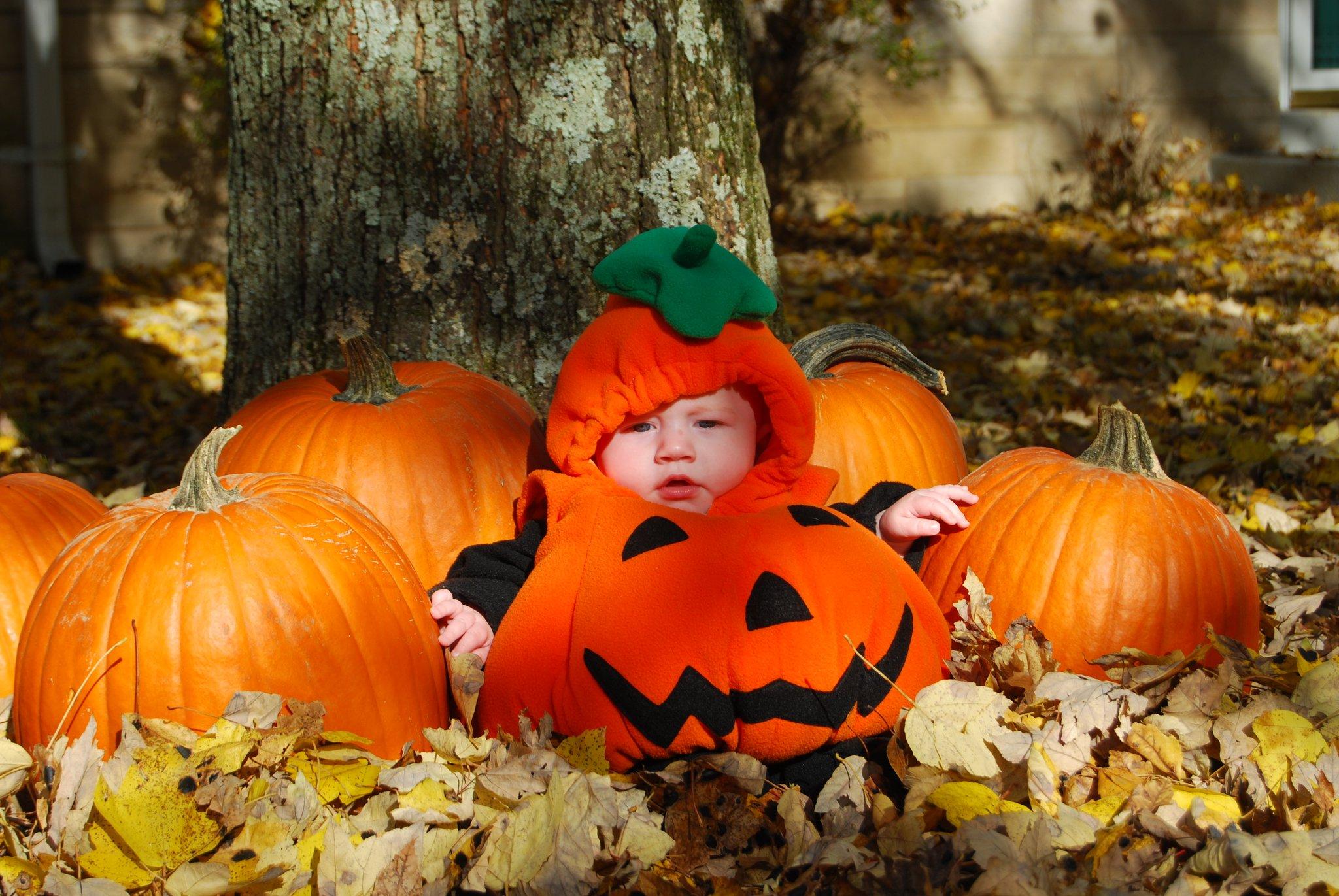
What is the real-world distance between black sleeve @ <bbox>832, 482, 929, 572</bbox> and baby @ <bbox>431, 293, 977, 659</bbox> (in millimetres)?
317

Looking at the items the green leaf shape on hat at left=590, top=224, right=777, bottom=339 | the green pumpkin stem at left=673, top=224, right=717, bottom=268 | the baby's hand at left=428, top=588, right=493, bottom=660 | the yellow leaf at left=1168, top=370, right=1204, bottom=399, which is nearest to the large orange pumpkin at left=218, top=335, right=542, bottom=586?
the baby's hand at left=428, top=588, right=493, bottom=660

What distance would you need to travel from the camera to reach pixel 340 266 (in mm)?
3189

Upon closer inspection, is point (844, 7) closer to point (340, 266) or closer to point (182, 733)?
point (340, 266)

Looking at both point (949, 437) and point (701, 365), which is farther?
point (949, 437)

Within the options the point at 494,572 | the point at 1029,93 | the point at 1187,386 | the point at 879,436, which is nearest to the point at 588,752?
the point at 494,572

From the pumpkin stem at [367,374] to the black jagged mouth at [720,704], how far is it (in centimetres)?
105

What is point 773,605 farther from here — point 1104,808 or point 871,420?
point 871,420

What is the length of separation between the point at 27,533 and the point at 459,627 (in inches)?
38.9

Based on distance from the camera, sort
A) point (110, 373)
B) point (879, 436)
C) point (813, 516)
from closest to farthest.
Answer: point (813, 516)
point (879, 436)
point (110, 373)

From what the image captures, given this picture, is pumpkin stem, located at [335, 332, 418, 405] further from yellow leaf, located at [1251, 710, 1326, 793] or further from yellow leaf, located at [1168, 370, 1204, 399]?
yellow leaf, located at [1168, 370, 1204, 399]

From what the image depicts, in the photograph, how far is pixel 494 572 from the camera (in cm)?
251

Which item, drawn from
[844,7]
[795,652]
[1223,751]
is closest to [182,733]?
[795,652]

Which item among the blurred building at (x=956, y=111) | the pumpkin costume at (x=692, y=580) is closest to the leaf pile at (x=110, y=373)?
the blurred building at (x=956, y=111)

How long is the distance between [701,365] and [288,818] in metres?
1.17
